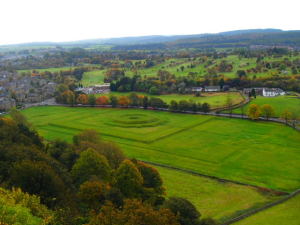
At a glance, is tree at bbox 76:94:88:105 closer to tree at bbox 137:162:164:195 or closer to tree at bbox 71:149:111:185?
tree at bbox 71:149:111:185

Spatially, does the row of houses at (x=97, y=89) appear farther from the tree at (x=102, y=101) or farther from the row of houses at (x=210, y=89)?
the row of houses at (x=210, y=89)

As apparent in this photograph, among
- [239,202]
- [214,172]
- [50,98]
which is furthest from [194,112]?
[50,98]

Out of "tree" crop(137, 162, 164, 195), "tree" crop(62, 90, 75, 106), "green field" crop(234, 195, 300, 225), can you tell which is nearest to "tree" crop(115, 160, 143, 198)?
"tree" crop(137, 162, 164, 195)

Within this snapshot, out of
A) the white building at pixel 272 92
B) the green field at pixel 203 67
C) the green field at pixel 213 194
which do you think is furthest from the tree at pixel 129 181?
the green field at pixel 203 67

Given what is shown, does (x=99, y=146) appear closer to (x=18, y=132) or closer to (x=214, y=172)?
(x=18, y=132)

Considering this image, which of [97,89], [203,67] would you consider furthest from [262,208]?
[203,67]
